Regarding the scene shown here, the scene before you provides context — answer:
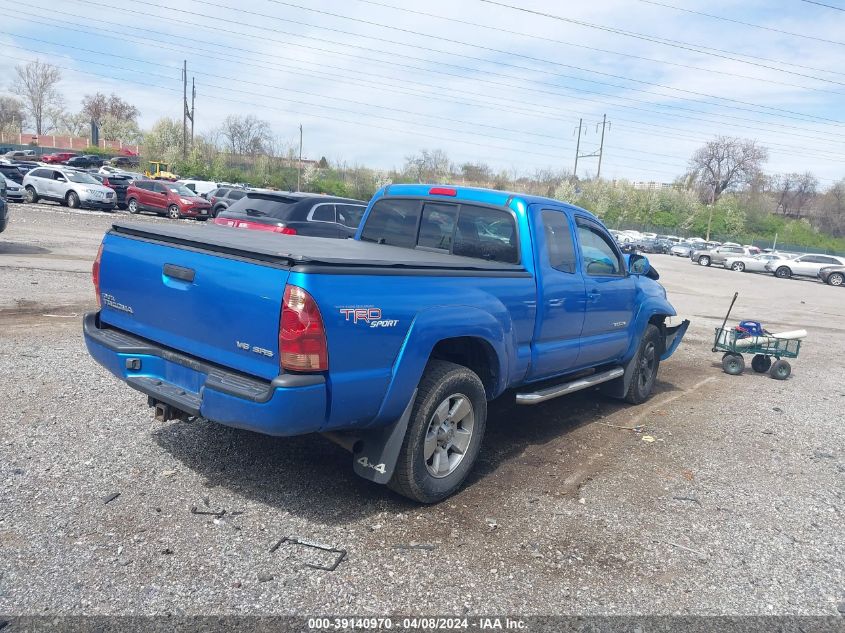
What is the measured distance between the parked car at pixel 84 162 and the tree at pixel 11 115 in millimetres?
53998

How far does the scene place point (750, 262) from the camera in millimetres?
41000

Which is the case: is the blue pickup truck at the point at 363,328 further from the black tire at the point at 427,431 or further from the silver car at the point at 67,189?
the silver car at the point at 67,189

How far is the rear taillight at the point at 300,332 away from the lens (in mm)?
3330

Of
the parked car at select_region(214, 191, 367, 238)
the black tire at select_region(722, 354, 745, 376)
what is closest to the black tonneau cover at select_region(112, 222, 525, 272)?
the black tire at select_region(722, 354, 745, 376)

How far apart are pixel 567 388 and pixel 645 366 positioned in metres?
2.06

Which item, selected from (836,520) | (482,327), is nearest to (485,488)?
(482,327)

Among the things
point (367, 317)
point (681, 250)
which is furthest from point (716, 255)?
point (367, 317)

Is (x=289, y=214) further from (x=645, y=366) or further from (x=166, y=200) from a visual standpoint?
(x=166, y=200)

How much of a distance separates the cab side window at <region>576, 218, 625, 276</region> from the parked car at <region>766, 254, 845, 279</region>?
36.0 metres

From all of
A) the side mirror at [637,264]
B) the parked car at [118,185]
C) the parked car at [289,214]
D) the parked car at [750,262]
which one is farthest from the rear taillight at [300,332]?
the parked car at [750,262]

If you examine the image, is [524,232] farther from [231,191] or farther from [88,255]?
[231,191]

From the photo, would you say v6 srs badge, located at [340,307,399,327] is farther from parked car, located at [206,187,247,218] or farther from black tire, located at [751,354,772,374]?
parked car, located at [206,187,247,218]

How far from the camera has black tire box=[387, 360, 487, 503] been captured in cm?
403

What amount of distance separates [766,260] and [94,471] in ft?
140
